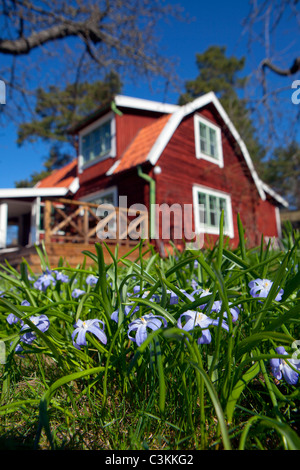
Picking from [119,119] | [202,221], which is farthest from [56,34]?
[202,221]

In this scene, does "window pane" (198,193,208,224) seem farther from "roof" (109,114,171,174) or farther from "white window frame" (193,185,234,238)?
"roof" (109,114,171,174)

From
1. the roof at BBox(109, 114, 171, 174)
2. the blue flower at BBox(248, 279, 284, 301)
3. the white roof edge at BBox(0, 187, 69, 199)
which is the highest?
the roof at BBox(109, 114, 171, 174)

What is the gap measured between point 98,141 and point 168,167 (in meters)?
3.43

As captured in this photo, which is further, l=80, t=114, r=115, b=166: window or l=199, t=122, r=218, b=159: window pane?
l=199, t=122, r=218, b=159: window pane

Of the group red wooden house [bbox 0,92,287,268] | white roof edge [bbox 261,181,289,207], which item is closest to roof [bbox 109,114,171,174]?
red wooden house [bbox 0,92,287,268]

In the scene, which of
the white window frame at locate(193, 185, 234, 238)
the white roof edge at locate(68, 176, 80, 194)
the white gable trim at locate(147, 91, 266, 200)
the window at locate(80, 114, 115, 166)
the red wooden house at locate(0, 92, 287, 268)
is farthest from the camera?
the white roof edge at locate(68, 176, 80, 194)

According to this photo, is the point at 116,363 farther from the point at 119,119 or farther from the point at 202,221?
the point at 119,119

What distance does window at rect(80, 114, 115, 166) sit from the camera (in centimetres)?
1100

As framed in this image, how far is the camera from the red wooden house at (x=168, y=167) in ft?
31.1

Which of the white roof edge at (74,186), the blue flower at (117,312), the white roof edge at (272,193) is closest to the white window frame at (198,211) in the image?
the white roof edge at (272,193)

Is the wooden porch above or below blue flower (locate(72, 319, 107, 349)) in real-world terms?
above

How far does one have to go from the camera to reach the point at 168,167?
996 centimetres

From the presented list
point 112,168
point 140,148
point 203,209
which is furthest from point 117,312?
point 203,209
